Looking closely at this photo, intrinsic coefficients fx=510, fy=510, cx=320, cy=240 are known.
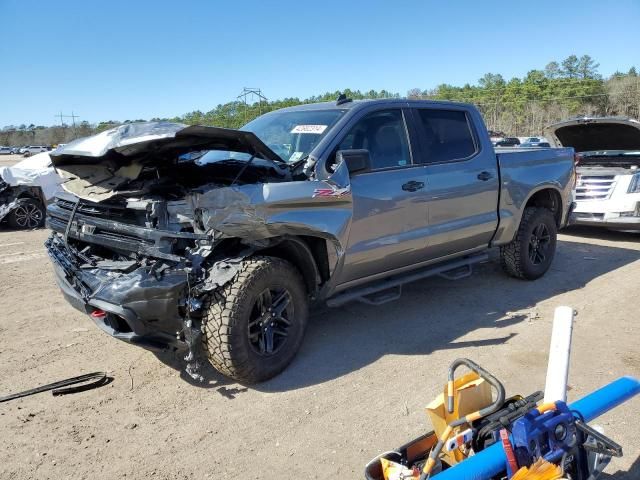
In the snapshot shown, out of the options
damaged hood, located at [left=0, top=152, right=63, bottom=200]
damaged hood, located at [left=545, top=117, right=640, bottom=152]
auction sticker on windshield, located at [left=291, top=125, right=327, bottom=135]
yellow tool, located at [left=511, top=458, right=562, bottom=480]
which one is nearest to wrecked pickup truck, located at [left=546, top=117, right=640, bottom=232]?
damaged hood, located at [left=545, top=117, right=640, bottom=152]

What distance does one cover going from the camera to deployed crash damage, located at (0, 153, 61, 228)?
10094mm

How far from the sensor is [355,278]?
4184 millimetres

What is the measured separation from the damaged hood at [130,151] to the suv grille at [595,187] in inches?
258

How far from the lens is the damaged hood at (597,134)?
812cm

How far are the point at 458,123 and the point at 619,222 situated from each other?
14.4 feet

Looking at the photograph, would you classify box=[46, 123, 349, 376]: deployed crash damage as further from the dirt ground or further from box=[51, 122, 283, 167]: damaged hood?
the dirt ground

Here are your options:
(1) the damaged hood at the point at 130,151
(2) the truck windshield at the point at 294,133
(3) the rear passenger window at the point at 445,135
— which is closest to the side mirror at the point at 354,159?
(2) the truck windshield at the point at 294,133

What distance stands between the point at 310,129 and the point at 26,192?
331 inches

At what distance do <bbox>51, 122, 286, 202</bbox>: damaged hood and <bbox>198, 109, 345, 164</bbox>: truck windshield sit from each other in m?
0.38

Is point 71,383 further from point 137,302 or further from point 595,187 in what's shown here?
point 595,187

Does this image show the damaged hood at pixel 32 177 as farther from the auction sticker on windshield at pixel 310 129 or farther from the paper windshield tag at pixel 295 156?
the paper windshield tag at pixel 295 156

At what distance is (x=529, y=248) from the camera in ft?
19.3

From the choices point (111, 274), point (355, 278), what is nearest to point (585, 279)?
point (355, 278)

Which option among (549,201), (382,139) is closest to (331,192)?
(382,139)
